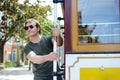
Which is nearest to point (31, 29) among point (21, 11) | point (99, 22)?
point (99, 22)

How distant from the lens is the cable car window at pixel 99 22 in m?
4.12

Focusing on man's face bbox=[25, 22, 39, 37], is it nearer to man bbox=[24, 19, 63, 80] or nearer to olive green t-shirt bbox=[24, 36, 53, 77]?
man bbox=[24, 19, 63, 80]

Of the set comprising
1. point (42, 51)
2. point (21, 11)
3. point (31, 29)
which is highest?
point (21, 11)

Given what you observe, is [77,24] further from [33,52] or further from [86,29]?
[33,52]

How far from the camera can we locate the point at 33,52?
4879 millimetres

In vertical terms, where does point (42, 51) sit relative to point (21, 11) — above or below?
below

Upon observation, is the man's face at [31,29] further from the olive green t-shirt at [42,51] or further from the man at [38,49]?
the olive green t-shirt at [42,51]

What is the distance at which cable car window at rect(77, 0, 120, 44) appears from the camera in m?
4.12

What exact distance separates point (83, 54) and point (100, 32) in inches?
12.6

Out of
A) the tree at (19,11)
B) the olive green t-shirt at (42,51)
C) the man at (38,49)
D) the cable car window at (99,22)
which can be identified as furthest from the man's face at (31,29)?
the tree at (19,11)

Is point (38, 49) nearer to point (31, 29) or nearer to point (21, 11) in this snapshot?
point (31, 29)

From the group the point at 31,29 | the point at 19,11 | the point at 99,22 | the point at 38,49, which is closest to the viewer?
the point at 99,22

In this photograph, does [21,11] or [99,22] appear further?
[21,11]

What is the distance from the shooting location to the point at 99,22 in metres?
4.14
